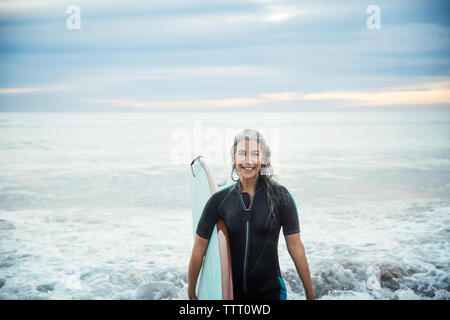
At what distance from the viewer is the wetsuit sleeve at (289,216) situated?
1.76 metres

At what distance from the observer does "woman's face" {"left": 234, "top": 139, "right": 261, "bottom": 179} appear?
178 cm

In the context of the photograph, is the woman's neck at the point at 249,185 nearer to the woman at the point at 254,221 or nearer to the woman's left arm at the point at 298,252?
the woman at the point at 254,221

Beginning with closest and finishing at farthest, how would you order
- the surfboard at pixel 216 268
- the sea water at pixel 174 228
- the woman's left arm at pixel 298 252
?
the surfboard at pixel 216 268, the woman's left arm at pixel 298 252, the sea water at pixel 174 228

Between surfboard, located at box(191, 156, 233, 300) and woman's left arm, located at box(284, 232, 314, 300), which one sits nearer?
surfboard, located at box(191, 156, 233, 300)

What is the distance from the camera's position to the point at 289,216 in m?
1.77

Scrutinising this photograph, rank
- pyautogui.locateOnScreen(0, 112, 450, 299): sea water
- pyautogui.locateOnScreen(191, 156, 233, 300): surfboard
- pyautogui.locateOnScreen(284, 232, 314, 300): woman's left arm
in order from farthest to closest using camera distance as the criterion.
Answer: pyautogui.locateOnScreen(0, 112, 450, 299): sea water, pyautogui.locateOnScreen(284, 232, 314, 300): woman's left arm, pyautogui.locateOnScreen(191, 156, 233, 300): surfboard

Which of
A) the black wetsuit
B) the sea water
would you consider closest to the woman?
the black wetsuit

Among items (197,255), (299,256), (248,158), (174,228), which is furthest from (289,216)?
(174,228)

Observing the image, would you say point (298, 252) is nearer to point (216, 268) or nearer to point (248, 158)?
point (216, 268)

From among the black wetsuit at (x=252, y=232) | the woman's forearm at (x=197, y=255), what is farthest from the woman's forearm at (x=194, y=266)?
the black wetsuit at (x=252, y=232)

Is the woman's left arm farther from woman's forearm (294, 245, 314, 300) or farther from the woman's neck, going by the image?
the woman's neck

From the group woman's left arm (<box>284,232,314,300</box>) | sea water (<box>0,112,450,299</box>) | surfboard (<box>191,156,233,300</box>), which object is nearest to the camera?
surfboard (<box>191,156,233,300</box>)

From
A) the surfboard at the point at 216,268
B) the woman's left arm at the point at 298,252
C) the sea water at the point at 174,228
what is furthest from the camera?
the sea water at the point at 174,228

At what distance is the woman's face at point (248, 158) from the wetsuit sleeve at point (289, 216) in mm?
180
